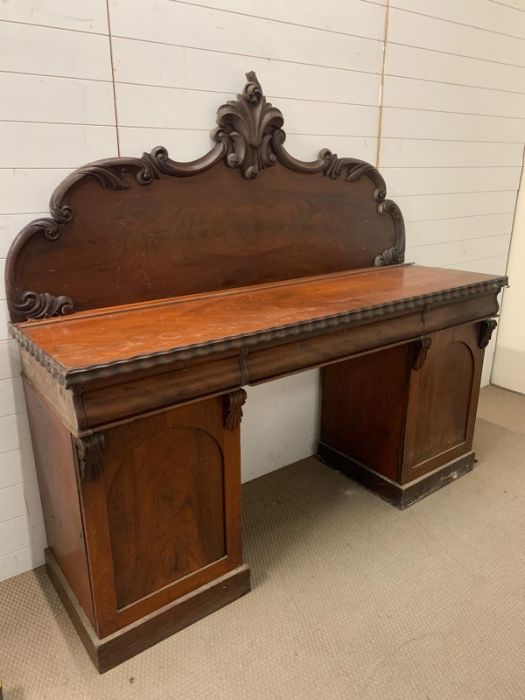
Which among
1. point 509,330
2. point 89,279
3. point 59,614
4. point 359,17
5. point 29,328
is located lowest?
point 59,614

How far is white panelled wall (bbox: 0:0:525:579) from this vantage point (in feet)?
5.09

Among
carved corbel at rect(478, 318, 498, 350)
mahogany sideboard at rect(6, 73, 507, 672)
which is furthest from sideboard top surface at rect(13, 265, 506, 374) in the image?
carved corbel at rect(478, 318, 498, 350)

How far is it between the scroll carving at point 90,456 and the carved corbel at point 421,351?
49.8 inches

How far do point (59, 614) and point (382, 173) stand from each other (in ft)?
7.37

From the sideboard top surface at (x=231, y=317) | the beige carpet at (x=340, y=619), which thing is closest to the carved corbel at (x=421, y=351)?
the sideboard top surface at (x=231, y=317)

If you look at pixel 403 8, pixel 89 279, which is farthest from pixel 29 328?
pixel 403 8

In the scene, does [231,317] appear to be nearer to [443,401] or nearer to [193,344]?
[193,344]

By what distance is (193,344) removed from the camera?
1.31 m

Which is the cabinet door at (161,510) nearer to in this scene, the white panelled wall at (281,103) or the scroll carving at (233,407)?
the scroll carving at (233,407)

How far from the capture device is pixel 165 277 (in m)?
1.84

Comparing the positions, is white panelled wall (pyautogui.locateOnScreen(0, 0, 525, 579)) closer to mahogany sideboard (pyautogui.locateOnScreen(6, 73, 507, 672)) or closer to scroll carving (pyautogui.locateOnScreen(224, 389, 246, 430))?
mahogany sideboard (pyautogui.locateOnScreen(6, 73, 507, 672))

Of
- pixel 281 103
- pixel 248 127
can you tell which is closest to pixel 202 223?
pixel 248 127

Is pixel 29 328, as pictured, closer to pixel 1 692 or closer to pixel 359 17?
pixel 1 692

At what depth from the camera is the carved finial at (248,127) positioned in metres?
1.87
